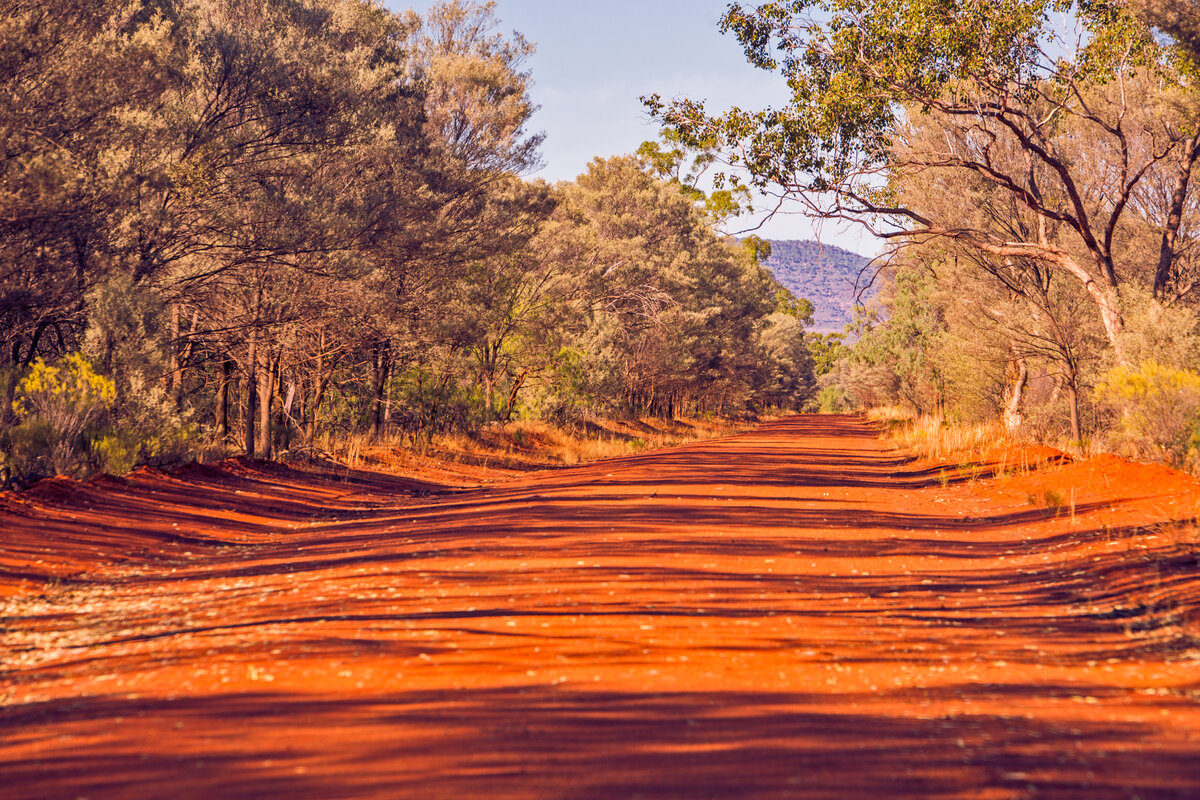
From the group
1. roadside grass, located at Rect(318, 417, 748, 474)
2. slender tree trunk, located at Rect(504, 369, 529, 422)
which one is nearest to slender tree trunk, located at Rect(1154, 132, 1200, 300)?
roadside grass, located at Rect(318, 417, 748, 474)

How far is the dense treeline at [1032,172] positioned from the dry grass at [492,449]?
995 centimetres

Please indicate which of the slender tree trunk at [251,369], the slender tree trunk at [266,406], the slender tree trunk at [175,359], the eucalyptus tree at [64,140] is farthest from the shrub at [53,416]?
the slender tree trunk at [266,406]

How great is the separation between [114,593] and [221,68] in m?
12.1

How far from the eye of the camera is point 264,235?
18.4 m

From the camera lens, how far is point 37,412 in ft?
47.7

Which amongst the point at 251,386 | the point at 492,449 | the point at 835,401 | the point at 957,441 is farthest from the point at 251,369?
the point at 835,401

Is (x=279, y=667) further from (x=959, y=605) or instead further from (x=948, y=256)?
(x=948, y=256)

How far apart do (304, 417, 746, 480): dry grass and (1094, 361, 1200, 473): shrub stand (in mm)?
13732

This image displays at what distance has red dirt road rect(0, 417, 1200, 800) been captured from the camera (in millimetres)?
4531

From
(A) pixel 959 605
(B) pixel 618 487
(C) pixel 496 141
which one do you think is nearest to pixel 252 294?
(B) pixel 618 487

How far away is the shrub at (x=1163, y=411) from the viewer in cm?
1430

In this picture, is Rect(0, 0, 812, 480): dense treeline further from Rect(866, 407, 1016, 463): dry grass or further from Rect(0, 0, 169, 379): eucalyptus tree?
Rect(866, 407, 1016, 463): dry grass

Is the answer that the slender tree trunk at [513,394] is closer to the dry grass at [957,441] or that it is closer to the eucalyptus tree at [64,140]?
the dry grass at [957,441]

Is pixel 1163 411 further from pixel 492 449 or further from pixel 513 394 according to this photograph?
pixel 513 394
